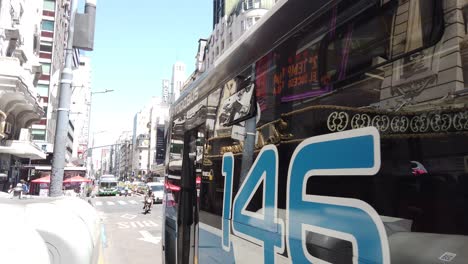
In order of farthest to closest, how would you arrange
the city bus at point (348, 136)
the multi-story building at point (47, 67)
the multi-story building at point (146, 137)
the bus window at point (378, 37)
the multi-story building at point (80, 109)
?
1. the multi-story building at point (146, 137)
2. the multi-story building at point (80, 109)
3. the multi-story building at point (47, 67)
4. the bus window at point (378, 37)
5. the city bus at point (348, 136)

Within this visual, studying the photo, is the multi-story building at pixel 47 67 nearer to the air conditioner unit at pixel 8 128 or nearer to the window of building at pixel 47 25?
the window of building at pixel 47 25

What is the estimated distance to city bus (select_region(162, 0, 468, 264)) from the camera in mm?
1519

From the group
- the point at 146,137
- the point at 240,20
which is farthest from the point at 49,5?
the point at 146,137

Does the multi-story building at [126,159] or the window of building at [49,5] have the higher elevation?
the window of building at [49,5]

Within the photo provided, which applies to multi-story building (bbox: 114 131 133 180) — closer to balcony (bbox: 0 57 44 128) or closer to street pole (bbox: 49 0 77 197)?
balcony (bbox: 0 57 44 128)

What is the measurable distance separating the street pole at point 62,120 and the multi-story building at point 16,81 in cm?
1519

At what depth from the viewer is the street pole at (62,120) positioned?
26.2 feet

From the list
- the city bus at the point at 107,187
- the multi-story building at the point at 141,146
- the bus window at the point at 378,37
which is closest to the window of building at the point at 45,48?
the city bus at the point at 107,187

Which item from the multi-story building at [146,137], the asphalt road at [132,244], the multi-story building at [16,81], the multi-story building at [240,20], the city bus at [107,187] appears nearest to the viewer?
the multi-story building at [240,20]

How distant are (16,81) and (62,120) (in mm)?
16331

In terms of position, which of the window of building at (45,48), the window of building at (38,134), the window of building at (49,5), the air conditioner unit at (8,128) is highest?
the window of building at (49,5)

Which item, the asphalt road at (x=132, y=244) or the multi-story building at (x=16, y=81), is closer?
the asphalt road at (x=132, y=244)

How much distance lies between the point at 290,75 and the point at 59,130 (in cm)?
679

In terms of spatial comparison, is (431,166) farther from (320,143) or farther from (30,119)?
(30,119)
